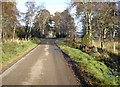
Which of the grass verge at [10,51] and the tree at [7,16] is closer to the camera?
A: the grass verge at [10,51]

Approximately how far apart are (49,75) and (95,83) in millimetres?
4003

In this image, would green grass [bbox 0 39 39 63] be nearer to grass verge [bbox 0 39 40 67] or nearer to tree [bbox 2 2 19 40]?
grass verge [bbox 0 39 40 67]

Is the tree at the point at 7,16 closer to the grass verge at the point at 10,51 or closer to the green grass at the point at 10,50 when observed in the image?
the green grass at the point at 10,50

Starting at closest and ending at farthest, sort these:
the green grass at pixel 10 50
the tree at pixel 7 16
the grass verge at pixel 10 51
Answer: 1. the grass verge at pixel 10 51
2. the green grass at pixel 10 50
3. the tree at pixel 7 16

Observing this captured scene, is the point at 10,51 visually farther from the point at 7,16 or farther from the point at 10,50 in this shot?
the point at 7,16

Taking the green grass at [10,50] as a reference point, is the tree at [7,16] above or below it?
above

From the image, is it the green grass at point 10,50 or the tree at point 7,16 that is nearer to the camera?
the green grass at point 10,50

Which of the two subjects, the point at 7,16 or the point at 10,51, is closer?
the point at 10,51

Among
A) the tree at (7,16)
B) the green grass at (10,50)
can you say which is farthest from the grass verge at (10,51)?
the tree at (7,16)

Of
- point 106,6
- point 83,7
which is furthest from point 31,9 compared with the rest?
point 106,6

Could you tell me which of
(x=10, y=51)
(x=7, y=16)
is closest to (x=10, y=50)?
(x=10, y=51)

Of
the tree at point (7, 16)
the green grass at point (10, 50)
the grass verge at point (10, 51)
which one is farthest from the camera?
the tree at point (7, 16)

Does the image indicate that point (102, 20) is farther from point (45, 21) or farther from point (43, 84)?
point (45, 21)

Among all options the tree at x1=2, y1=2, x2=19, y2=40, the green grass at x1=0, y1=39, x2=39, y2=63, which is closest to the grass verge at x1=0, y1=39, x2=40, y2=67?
the green grass at x1=0, y1=39, x2=39, y2=63
